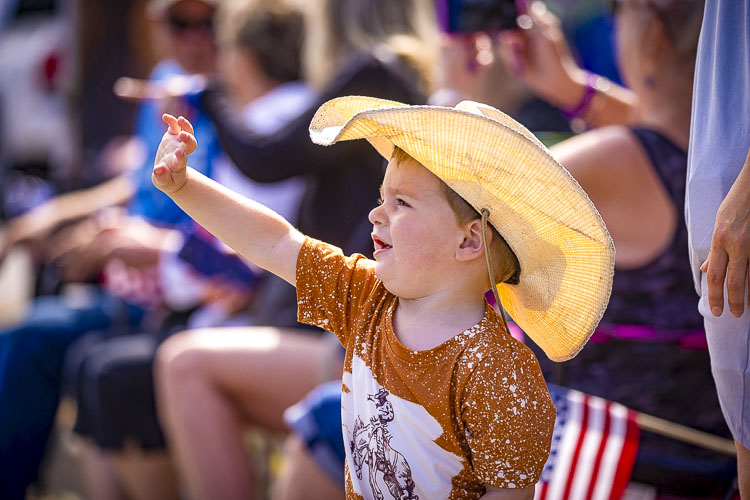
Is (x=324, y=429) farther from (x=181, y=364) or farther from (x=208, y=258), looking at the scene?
(x=208, y=258)

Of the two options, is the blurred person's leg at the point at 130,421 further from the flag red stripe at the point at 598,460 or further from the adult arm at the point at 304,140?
the flag red stripe at the point at 598,460

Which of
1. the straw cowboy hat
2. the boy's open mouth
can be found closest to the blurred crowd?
the boy's open mouth

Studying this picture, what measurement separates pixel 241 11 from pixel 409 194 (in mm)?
2010

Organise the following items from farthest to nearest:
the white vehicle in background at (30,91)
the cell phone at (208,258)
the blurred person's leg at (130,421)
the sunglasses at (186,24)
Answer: the white vehicle in background at (30,91) → the sunglasses at (186,24) → the blurred person's leg at (130,421) → the cell phone at (208,258)

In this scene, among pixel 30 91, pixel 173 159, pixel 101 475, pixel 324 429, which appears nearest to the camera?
pixel 173 159

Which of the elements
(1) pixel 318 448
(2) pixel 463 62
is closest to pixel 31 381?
(1) pixel 318 448

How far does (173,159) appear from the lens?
1346 millimetres

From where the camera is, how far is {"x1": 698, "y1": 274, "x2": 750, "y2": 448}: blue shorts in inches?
53.2

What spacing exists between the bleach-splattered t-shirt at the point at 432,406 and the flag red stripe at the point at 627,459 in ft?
1.92

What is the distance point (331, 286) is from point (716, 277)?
0.63 meters

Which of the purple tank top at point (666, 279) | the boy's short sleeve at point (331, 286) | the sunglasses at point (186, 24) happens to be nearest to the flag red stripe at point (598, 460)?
the purple tank top at point (666, 279)

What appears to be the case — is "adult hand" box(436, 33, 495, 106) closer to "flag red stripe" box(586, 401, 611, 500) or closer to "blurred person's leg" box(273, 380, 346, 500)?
"blurred person's leg" box(273, 380, 346, 500)

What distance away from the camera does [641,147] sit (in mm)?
1894

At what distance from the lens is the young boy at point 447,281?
1.25m
